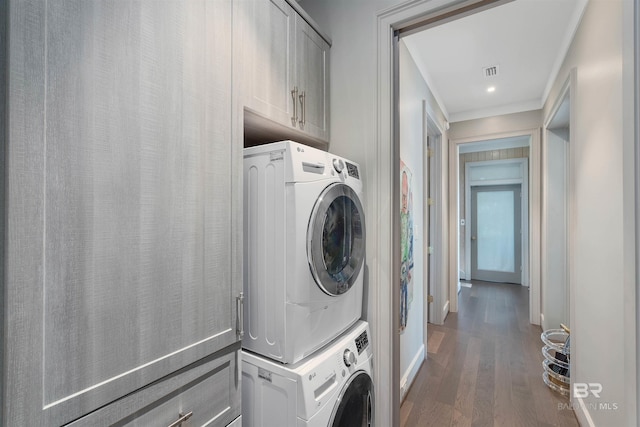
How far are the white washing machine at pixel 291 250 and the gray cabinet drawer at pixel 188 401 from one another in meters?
0.19

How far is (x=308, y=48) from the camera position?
4.85 feet

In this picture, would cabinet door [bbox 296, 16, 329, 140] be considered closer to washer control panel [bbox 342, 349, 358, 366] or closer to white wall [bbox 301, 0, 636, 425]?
white wall [bbox 301, 0, 636, 425]

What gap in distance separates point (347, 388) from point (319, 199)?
0.84 metres

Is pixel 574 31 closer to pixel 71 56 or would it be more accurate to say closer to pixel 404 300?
pixel 404 300

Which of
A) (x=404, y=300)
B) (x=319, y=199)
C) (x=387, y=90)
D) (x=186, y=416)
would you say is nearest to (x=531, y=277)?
(x=404, y=300)

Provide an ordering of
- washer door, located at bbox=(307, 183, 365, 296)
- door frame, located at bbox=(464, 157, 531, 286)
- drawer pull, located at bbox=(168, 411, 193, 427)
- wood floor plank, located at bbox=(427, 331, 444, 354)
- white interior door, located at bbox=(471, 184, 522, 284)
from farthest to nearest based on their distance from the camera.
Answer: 1. white interior door, located at bbox=(471, 184, 522, 284)
2. door frame, located at bbox=(464, 157, 531, 286)
3. wood floor plank, located at bbox=(427, 331, 444, 354)
4. washer door, located at bbox=(307, 183, 365, 296)
5. drawer pull, located at bbox=(168, 411, 193, 427)

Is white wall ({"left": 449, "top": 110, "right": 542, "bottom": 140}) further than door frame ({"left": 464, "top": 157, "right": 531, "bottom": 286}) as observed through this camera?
No

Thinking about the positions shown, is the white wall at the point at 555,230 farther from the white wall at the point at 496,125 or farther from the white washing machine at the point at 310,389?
the white washing machine at the point at 310,389

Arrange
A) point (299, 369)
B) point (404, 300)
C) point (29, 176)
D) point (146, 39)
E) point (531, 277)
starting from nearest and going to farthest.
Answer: point (29, 176)
point (146, 39)
point (299, 369)
point (404, 300)
point (531, 277)

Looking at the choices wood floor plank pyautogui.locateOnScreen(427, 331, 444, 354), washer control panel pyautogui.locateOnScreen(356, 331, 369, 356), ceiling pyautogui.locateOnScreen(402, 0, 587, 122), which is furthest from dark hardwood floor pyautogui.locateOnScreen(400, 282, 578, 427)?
ceiling pyautogui.locateOnScreen(402, 0, 587, 122)

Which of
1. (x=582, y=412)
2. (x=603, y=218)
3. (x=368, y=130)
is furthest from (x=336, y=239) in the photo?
(x=582, y=412)

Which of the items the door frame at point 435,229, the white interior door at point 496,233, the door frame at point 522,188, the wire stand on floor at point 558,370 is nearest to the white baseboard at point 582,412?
the wire stand on floor at point 558,370

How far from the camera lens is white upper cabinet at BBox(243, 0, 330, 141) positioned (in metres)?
1.14

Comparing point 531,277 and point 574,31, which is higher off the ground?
point 574,31
